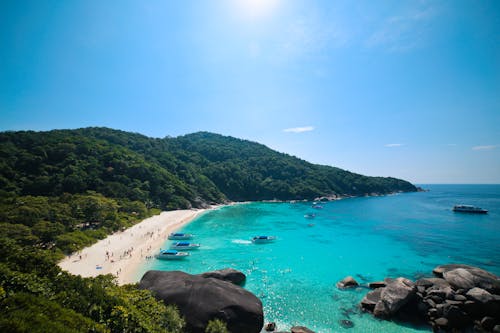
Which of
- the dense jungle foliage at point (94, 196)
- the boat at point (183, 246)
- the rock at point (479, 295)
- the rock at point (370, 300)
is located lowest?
the rock at point (370, 300)

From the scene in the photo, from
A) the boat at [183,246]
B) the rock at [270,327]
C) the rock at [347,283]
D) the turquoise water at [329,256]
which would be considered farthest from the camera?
the boat at [183,246]

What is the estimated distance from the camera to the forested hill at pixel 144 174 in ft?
227

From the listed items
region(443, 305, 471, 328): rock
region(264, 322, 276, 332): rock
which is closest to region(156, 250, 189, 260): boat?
region(264, 322, 276, 332): rock

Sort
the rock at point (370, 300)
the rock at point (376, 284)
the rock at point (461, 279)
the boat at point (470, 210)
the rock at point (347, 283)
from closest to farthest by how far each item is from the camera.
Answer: the rock at point (370, 300) < the rock at point (461, 279) < the rock at point (376, 284) < the rock at point (347, 283) < the boat at point (470, 210)

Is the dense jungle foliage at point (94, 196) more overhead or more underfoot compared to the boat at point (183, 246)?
more overhead

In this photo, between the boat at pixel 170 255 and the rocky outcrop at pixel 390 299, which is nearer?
the rocky outcrop at pixel 390 299

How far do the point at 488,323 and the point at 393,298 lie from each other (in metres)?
6.72

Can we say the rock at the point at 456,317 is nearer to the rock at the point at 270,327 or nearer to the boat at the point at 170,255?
the rock at the point at 270,327

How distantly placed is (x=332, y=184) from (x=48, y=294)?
6430 inches

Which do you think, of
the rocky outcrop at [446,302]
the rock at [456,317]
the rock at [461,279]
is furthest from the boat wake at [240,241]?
the rock at [456,317]

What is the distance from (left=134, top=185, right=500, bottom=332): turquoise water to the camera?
2247cm

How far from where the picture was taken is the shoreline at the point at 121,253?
29906 millimetres

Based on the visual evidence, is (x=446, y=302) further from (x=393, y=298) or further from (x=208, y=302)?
(x=208, y=302)

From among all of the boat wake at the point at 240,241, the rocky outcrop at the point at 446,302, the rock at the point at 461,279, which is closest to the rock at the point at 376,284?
the rocky outcrop at the point at 446,302
